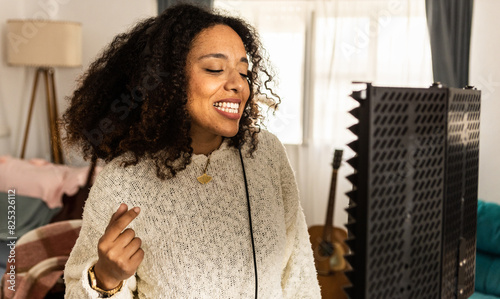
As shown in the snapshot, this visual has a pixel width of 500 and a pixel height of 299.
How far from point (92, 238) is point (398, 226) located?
74 centimetres

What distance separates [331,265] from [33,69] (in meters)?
2.96

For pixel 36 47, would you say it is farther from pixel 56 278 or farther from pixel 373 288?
pixel 373 288

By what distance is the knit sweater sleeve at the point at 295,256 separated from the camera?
4.05 feet

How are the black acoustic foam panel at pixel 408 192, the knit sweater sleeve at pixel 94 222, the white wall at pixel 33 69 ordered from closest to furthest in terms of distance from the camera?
the black acoustic foam panel at pixel 408 192
the knit sweater sleeve at pixel 94 222
the white wall at pixel 33 69

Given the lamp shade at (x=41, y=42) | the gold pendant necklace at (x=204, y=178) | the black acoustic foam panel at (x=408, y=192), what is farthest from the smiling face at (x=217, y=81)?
the lamp shade at (x=41, y=42)

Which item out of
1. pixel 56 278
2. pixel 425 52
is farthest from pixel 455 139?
pixel 425 52

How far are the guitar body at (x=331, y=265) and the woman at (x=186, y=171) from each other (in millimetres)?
1928

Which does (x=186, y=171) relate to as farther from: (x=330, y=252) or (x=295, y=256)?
(x=330, y=252)

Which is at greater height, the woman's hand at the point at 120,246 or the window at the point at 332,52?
the window at the point at 332,52

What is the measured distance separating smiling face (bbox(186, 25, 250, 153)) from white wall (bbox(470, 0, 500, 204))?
2394mm

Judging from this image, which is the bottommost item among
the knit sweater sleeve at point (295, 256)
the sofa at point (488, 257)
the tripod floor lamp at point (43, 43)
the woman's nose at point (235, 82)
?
the sofa at point (488, 257)

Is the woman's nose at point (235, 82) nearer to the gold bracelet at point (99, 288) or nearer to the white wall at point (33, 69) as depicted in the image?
the gold bracelet at point (99, 288)

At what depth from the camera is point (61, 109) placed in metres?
4.46

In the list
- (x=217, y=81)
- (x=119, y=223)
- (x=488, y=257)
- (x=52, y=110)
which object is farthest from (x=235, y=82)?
(x=52, y=110)
